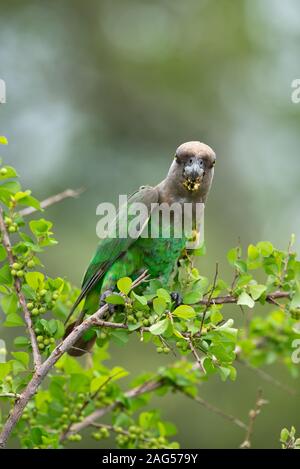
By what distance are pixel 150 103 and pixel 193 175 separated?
21.4 feet

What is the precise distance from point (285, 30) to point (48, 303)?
7.33 m

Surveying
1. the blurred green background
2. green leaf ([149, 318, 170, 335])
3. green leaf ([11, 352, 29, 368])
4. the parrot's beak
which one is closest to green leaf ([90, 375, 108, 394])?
green leaf ([11, 352, 29, 368])

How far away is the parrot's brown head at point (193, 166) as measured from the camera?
3.55m

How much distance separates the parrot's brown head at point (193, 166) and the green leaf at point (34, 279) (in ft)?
3.69

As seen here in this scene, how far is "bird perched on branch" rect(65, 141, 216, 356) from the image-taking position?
11.6 ft

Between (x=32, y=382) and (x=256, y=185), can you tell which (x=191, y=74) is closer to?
(x=256, y=185)

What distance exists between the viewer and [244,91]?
9.41 m

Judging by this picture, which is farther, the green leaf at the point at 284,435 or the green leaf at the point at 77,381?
the green leaf at the point at 77,381

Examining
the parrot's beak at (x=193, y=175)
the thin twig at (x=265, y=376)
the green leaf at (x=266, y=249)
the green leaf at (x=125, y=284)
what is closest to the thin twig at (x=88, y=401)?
the green leaf at (x=125, y=284)

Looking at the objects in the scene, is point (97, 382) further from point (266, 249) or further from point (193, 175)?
point (193, 175)

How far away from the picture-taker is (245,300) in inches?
108

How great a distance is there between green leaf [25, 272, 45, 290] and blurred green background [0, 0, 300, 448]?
4369 mm

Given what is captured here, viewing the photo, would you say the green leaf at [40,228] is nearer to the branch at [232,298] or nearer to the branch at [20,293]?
the branch at [20,293]

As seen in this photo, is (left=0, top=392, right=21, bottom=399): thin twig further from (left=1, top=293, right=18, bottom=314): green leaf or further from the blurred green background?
the blurred green background
